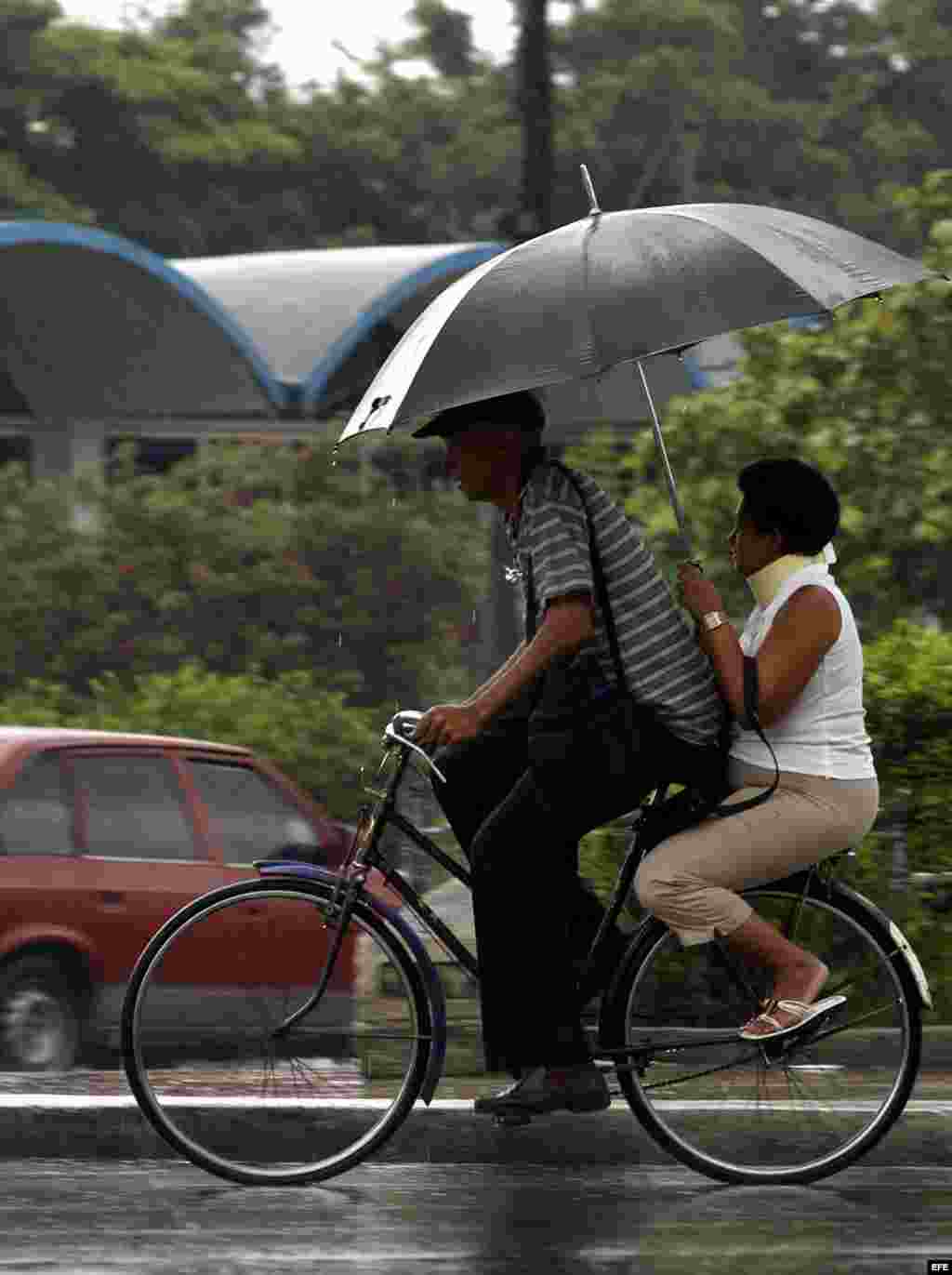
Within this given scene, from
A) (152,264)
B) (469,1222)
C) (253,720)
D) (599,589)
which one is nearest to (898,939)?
(599,589)

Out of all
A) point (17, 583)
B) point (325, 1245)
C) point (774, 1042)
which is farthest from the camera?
point (17, 583)

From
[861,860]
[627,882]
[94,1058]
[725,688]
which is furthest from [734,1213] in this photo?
[94,1058]

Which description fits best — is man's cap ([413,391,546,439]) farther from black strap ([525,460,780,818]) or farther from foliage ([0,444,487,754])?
foliage ([0,444,487,754])

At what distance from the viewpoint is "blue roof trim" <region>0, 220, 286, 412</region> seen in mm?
25531

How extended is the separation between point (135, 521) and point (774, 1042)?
41.1 ft

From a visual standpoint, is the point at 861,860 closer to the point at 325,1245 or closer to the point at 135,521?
the point at 325,1245

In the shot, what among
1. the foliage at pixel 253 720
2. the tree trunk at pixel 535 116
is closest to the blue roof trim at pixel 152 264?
the tree trunk at pixel 535 116

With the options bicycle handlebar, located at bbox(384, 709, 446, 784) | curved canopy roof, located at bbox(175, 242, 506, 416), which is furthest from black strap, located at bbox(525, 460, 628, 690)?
curved canopy roof, located at bbox(175, 242, 506, 416)

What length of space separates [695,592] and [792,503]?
0.99ft

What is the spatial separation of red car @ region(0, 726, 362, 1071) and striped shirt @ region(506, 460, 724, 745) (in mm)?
3106

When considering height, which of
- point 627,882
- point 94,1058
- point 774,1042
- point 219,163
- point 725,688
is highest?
point 219,163

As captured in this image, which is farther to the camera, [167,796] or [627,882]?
[167,796]

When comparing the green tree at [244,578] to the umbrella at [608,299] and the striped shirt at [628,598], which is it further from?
the umbrella at [608,299]

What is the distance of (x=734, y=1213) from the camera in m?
5.63
